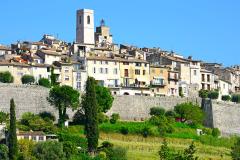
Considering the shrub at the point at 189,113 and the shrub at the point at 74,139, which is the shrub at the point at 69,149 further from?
the shrub at the point at 189,113

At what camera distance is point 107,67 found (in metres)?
89.2

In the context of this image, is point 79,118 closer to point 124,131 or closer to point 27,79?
point 124,131

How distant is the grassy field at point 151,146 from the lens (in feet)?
221

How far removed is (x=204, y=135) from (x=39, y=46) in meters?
25.3

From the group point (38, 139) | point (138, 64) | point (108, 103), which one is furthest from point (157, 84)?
point (38, 139)

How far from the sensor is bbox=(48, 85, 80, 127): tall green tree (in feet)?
242

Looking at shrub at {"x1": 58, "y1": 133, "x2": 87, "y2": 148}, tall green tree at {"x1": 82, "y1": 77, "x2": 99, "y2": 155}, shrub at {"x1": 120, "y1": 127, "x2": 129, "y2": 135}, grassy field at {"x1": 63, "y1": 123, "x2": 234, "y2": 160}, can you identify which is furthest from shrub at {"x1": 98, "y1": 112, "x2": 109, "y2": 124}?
shrub at {"x1": 58, "y1": 133, "x2": 87, "y2": 148}

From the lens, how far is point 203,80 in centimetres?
10062

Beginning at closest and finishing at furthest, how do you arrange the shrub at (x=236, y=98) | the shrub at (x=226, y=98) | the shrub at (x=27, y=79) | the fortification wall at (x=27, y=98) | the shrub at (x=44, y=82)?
the fortification wall at (x=27, y=98), the shrub at (x=44, y=82), the shrub at (x=27, y=79), the shrub at (x=226, y=98), the shrub at (x=236, y=98)

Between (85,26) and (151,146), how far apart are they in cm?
3762

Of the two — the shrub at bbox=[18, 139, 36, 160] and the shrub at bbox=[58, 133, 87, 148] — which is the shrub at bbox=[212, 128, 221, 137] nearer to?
the shrub at bbox=[58, 133, 87, 148]

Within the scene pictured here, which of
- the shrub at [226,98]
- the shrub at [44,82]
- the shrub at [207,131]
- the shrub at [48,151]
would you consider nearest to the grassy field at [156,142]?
the shrub at [207,131]

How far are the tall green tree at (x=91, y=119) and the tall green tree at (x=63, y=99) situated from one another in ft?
13.9

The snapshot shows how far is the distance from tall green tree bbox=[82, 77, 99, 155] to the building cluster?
15.1 metres
